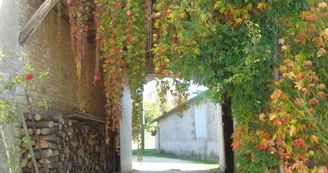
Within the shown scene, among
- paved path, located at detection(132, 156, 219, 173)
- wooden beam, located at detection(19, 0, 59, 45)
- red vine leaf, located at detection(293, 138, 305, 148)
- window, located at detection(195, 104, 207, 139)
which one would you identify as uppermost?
wooden beam, located at detection(19, 0, 59, 45)

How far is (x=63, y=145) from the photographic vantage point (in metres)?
5.59

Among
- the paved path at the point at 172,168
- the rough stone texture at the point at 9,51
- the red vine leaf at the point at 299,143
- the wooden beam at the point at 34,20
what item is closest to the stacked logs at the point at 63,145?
the rough stone texture at the point at 9,51

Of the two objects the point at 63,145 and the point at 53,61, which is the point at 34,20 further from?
the point at 63,145

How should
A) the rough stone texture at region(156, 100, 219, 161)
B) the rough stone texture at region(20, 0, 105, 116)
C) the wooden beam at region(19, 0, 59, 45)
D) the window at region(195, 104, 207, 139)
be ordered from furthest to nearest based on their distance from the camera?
the window at region(195, 104, 207, 139), the rough stone texture at region(156, 100, 219, 161), the rough stone texture at region(20, 0, 105, 116), the wooden beam at region(19, 0, 59, 45)

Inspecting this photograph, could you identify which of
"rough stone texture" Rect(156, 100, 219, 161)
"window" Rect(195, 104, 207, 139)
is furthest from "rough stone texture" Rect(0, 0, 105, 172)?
"window" Rect(195, 104, 207, 139)

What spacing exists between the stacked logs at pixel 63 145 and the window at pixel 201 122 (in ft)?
34.6

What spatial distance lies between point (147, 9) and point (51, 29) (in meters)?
2.20

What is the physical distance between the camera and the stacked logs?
482 centimetres

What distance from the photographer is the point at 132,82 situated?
14.7 ft

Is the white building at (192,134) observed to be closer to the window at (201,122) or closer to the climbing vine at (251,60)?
the window at (201,122)

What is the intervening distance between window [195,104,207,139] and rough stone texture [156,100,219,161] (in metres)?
0.21

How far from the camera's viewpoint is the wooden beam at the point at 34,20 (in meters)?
4.65

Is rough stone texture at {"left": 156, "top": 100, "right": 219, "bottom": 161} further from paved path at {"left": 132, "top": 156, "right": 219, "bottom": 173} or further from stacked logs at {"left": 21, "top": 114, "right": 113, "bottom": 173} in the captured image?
stacked logs at {"left": 21, "top": 114, "right": 113, "bottom": 173}

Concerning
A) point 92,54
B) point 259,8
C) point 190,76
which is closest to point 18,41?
point 190,76
